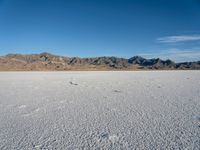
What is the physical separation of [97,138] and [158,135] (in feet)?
3.61

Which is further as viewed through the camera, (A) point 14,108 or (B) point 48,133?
(A) point 14,108

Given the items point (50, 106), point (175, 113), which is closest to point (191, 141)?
point (175, 113)

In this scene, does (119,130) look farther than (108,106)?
No

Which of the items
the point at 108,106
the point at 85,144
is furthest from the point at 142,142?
the point at 108,106

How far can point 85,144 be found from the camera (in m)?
3.36

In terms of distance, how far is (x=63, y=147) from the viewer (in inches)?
128

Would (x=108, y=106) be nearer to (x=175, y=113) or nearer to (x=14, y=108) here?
(x=175, y=113)

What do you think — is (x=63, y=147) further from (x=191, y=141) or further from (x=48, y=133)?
(x=191, y=141)

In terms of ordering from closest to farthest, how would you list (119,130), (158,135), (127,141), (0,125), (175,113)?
(127,141) < (158,135) < (119,130) < (0,125) < (175,113)

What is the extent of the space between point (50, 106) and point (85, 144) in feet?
10.5

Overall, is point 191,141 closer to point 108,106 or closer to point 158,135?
point 158,135

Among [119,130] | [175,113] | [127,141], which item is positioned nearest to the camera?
[127,141]

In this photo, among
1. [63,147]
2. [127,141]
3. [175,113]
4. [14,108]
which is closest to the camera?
[63,147]

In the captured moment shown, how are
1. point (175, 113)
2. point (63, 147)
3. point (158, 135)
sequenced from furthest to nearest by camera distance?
point (175, 113)
point (158, 135)
point (63, 147)
